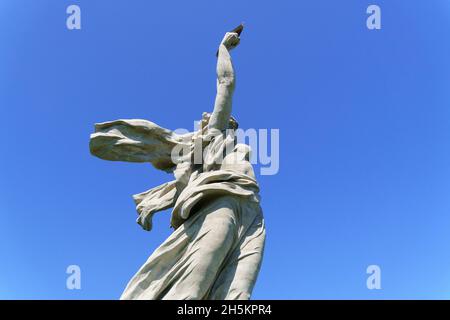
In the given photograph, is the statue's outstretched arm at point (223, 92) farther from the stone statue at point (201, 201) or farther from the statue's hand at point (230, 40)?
the statue's hand at point (230, 40)

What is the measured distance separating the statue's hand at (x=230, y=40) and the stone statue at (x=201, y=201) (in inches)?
0.8

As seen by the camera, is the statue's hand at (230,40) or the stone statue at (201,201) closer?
the stone statue at (201,201)

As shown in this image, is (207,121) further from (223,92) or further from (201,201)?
(201,201)

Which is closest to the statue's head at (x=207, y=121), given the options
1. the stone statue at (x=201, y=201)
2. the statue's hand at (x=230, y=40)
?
the stone statue at (x=201, y=201)

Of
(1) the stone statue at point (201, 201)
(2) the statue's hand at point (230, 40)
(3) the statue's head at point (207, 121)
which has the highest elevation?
(2) the statue's hand at point (230, 40)

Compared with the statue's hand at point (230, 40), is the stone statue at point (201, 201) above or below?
below

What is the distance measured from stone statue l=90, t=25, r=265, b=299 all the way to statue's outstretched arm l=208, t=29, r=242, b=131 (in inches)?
0.7

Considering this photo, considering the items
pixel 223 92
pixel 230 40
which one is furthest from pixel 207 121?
pixel 230 40

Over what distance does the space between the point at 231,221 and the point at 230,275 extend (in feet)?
2.83

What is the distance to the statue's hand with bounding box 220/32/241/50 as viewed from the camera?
10867mm

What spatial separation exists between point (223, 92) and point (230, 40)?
1.25 meters

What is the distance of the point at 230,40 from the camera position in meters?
10.9

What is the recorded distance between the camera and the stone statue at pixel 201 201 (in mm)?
8898

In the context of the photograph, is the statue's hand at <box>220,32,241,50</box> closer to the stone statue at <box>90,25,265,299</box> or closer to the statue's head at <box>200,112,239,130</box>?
the stone statue at <box>90,25,265,299</box>
